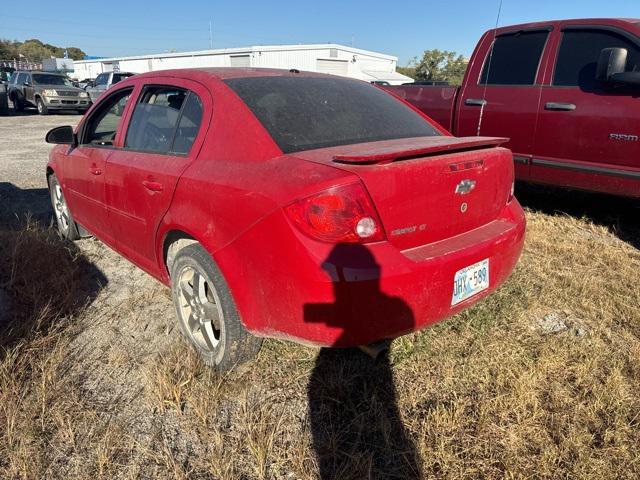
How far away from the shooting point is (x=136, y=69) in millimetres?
45875

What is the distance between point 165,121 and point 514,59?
3.90 m

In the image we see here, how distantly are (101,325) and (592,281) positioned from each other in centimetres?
347

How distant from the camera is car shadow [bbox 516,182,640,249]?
15.1ft

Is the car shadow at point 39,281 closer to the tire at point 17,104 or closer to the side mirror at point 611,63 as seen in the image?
the side mirror at point 611,63

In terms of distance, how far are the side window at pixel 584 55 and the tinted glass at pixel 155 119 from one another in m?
3.72

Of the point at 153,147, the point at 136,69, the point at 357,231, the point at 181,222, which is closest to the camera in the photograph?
the point at 357,231

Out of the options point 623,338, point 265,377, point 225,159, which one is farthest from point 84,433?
point 623,338

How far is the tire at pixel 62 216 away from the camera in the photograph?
166 inches

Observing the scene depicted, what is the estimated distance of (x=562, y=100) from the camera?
436cm

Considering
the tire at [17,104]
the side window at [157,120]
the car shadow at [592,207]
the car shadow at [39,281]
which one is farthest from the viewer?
the tire at [17,104]

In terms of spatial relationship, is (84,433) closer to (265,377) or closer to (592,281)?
(265,377)

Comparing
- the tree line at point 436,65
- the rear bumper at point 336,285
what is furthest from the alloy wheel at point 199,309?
the tree line at point 436,65

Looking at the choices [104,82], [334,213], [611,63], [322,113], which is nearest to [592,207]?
[611,63]

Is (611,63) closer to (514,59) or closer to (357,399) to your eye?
(514,59)
